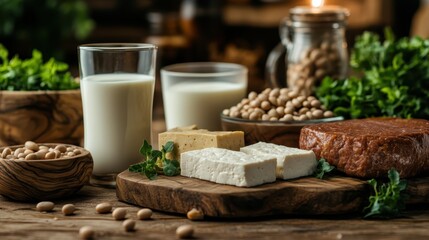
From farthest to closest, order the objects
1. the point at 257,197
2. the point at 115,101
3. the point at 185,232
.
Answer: the point at 115,101 < the point at 257,197 < the point at 185,232

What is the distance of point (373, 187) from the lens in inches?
62.8

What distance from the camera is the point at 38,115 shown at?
2.08 m

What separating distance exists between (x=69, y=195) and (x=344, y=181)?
0.60 meters

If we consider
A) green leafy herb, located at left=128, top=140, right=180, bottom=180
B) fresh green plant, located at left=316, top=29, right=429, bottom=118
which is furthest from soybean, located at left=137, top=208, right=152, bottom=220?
fresh green plant, located at left=316, top=29, right=429, bottom=118

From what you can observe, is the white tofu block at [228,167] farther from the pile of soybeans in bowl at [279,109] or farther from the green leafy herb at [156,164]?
the pile of soybeans in bowl at [279,109]

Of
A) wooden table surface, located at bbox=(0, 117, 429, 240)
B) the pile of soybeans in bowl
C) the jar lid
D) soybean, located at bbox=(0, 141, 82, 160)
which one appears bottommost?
wooden table surface, located at bbox=(0, 117, 429, 240)

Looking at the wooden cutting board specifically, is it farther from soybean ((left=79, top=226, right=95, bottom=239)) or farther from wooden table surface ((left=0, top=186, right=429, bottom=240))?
soybean ((left=79, top=226, right=95, bottom=239))

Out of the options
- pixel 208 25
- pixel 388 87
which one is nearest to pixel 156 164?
pixel 388 87

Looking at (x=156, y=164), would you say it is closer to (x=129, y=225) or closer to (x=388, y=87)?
(x=129, y=225)

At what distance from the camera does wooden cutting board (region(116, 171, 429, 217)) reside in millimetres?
1537

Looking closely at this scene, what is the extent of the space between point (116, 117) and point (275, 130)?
39cm

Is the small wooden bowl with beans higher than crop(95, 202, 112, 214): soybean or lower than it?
higher

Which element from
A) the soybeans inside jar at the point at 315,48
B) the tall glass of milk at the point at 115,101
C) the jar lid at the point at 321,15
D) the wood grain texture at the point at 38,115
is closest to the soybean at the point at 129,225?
the tall glass of milk at the point at 115,101

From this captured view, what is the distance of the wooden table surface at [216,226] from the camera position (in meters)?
1.45
